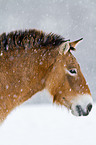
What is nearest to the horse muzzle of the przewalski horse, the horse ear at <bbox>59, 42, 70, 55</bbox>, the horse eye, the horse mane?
the przewalski horse

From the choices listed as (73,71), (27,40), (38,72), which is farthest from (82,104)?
(27,40)

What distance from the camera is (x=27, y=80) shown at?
3512 mm

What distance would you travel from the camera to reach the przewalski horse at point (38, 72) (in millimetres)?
3453

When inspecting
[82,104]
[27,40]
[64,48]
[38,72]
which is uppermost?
[27,40]

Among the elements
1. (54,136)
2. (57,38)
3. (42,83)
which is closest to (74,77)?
(42,83)

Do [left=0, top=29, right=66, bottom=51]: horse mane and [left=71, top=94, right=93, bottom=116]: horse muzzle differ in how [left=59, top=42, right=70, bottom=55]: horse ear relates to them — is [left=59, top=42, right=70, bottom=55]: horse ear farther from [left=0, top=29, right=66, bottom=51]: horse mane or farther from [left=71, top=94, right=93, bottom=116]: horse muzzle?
[left=71, top=94, right=93, bottom=116]: horse muzzle

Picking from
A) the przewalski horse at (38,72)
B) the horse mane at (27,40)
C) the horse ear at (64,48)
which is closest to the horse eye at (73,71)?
the przewalski horse at (38,72)

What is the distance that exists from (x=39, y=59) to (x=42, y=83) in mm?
464

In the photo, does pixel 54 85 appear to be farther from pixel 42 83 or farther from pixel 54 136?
pixel 54 136

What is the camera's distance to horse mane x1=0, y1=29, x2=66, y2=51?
353 cm

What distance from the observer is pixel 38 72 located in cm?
357

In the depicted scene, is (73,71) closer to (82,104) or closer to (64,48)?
(64,48)

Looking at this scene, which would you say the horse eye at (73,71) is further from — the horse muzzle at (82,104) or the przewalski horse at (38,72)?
the horse muzzle at (82,104)

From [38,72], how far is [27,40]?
0.64m
